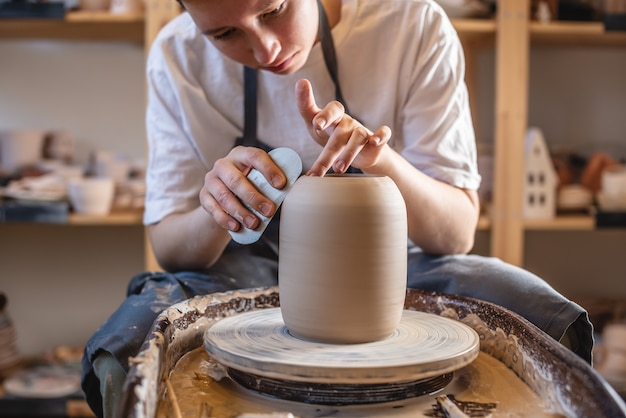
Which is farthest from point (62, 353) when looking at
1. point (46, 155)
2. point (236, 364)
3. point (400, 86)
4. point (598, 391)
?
point (598, 391)

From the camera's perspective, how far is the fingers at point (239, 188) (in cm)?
86

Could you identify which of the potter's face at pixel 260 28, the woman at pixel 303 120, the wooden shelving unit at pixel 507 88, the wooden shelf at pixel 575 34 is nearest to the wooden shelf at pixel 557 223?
the wooden shelving unit at pixel 507 88

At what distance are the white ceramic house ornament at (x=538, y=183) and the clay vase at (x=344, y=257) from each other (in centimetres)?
124

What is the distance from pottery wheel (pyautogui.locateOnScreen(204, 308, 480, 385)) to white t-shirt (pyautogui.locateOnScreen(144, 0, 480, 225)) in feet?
1.39

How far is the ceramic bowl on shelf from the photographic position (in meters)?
1.91

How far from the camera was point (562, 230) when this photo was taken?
231cm

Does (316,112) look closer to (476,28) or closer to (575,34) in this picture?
(476,28)

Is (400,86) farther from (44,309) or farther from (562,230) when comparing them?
(44,309)

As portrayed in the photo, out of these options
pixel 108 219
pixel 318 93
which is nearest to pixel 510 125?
pixel 318 93

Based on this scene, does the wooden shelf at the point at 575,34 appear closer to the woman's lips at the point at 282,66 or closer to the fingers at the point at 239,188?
the woman's lips at the point at 282,66

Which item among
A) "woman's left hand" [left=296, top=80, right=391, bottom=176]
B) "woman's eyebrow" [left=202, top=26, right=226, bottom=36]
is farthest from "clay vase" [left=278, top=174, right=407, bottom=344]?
"woman's eyebrow" [left=202, top=26, right=226, bottom=36]

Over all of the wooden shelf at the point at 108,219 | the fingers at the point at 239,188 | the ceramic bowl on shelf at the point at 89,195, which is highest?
the fingers at the point at 239,188

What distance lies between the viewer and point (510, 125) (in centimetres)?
196

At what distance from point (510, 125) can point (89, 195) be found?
1141mm
